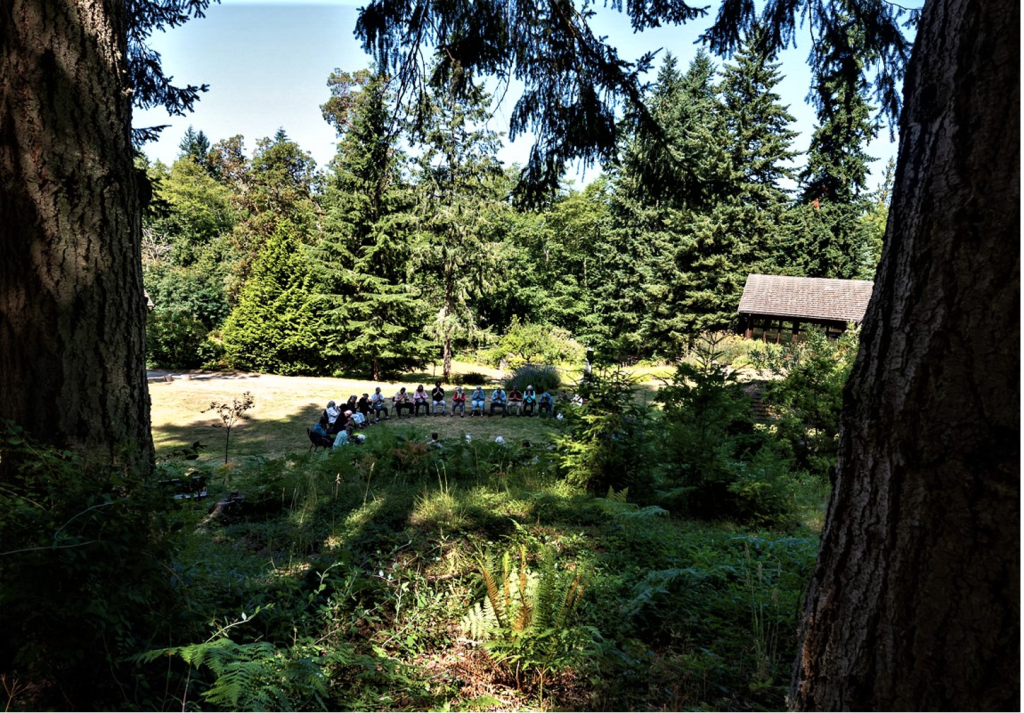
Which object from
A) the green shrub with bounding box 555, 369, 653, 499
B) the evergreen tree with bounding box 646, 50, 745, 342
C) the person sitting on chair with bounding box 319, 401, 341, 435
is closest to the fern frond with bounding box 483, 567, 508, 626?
the green shrub with bounding box 555, 369, 653, 499

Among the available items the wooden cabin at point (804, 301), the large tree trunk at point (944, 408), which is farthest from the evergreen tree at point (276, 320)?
the large tree trunk at point (944, 408)

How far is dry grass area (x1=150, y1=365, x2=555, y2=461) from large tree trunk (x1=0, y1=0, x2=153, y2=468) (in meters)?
6.16

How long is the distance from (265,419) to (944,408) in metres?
15.2

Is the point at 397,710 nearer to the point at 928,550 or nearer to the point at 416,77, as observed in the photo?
the point at 928,550

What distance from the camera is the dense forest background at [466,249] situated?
22.2 m

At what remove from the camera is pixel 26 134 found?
2.73 m

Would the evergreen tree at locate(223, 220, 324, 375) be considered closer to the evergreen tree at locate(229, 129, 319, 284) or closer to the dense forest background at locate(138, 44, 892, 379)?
the dense forest background at locate(138, 44, 892, 379)

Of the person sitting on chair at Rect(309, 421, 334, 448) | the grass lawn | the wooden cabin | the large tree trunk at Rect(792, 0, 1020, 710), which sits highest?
the wooden cabin

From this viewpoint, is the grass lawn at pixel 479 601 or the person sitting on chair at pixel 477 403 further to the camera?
the person sitting on chair at pixel 477 403

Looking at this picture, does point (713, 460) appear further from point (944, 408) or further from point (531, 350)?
point (531, 350)

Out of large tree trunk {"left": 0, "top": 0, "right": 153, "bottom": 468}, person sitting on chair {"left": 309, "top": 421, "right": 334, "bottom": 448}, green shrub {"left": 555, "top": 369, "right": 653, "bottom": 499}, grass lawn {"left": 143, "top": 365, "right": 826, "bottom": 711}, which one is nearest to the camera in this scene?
grass lawn {"left": 143, "top": 365, "right": 826, "bottom": 711}

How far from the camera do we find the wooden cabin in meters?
25.6

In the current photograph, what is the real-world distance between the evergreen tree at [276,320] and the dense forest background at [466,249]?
2.6 inches

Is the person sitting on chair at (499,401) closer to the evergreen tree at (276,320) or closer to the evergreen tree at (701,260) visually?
the evergreen tree at (276,320)
